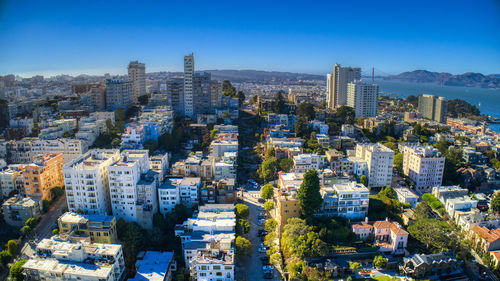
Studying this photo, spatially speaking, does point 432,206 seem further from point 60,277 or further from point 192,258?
point 60,277

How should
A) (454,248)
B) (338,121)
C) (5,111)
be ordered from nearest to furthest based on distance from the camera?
1. (454,248)
2. (5,111)
3. (338,121)

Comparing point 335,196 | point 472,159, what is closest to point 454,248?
point 335,196

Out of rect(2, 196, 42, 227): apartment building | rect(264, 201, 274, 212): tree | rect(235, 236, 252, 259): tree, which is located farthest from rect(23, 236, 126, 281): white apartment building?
rect(264, 201, 274, 212): tree

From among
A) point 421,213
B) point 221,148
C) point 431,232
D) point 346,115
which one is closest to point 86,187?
point 221,148

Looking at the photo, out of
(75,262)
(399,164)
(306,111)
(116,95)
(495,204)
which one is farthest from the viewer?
(116,95)

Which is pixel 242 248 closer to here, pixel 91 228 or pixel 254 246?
pixel 254 246
